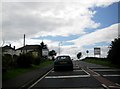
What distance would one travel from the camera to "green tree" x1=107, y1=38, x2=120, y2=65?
3825cm

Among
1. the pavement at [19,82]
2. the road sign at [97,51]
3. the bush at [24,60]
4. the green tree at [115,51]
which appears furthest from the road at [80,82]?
the road sign at [97,51]

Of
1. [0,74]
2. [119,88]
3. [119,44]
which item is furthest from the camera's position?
[119,44]

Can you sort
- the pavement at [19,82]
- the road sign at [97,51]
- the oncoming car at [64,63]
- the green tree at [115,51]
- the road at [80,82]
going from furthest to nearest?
the road sign at [97,51]
the green tree at [115,51]
the oncoming car at [64,63]
the road at [80,82]
the pavement at [19,82]

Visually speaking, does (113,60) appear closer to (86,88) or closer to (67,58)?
(67,58)

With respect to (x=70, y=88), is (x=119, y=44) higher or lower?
higher

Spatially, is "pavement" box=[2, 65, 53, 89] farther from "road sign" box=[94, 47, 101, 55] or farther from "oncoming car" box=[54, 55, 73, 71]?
"road sign" box=[94, 47, 101, 55]

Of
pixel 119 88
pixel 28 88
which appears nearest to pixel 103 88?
pixel 119 88

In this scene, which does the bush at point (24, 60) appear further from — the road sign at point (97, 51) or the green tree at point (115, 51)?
the road sign at point (97, 51)

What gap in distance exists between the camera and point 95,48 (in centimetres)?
9500

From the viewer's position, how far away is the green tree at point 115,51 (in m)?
38.2

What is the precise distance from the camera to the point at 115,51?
38.6 meters

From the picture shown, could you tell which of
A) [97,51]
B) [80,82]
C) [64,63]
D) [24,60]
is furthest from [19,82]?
[97,51]

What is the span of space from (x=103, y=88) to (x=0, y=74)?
8077mm

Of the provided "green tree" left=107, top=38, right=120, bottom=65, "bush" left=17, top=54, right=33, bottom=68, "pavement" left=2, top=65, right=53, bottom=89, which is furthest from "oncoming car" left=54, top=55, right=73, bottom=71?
"pavement" left=2, top=65, right=53, bottom=89
